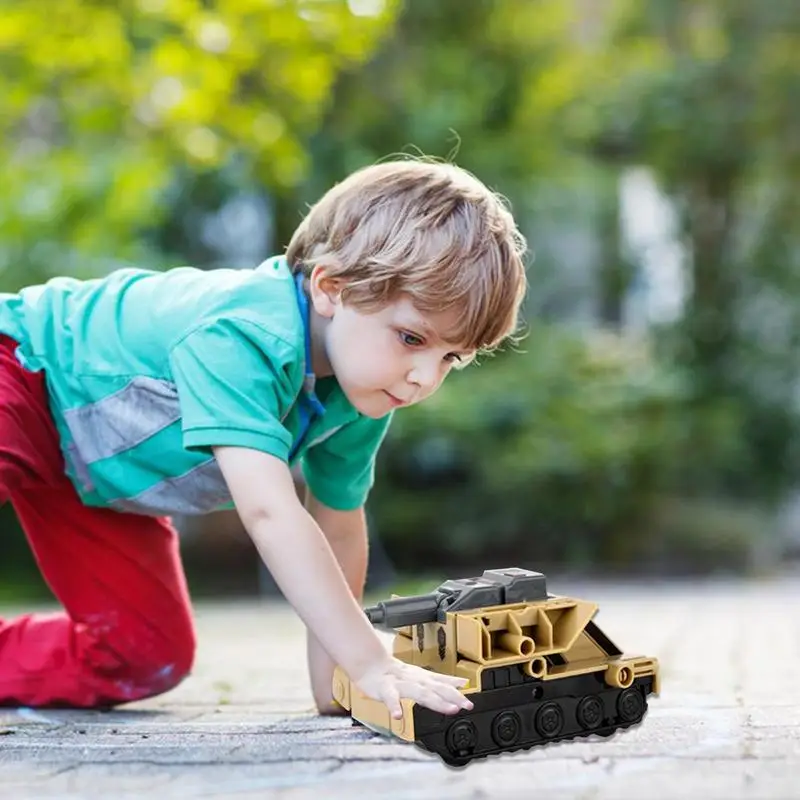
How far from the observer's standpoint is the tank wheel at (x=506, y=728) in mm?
1798

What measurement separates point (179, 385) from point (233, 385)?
0.12 m

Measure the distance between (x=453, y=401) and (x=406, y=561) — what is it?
55.1 inches

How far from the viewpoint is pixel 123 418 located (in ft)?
7.45

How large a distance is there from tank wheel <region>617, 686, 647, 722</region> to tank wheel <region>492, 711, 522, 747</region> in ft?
0.74

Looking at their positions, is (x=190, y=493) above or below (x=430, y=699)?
above

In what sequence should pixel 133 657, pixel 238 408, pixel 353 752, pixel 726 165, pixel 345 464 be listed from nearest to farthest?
pixel 353 752 → pixel 238 408 → pixel 345 464 → pixel 133 657 → pixel 726 165

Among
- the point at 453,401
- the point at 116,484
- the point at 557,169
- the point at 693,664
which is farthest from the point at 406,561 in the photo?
the point at 116,484

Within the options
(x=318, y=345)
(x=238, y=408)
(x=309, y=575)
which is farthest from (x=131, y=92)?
(x=309, y=575)

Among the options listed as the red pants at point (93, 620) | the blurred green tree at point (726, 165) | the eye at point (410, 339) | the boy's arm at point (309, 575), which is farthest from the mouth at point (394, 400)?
the blurred green tree at point (726, 165)

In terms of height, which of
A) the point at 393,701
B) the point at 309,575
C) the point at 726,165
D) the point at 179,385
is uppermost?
the point at 726,165

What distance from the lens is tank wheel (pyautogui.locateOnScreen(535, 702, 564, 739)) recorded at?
1849 millimetres

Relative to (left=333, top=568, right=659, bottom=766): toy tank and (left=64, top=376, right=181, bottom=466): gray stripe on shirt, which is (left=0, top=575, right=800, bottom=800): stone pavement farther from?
(left=64, top=376, right=181, bottom=466): gray stripe on shirt

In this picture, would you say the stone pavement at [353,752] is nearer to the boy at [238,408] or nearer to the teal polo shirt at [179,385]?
the boy at [238,408]

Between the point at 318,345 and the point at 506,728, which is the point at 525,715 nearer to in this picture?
the point at 506,728
